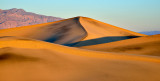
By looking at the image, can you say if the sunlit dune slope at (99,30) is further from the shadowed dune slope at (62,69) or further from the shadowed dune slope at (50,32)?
the shadowed dune slope at (62,69)

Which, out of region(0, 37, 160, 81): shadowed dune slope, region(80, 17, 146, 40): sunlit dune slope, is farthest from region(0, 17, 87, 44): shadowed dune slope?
region(0, 37, 160, 81): shadowed dune slope

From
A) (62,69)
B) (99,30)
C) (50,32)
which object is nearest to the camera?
(62,69)

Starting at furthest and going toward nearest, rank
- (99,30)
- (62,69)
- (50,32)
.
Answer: (50,32), (99,30), (62,69)

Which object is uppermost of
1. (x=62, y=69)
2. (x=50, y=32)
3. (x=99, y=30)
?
(x=62, y=69)

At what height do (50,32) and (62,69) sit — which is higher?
(62,69)

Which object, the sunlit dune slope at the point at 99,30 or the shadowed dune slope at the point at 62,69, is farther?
the sunlit dune slope at the point at 99,30

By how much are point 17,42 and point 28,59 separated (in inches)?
59.6

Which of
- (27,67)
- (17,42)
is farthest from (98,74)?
(17,42)

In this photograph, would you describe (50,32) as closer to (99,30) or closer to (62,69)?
(99,30)

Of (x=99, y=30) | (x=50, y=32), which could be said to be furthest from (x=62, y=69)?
(x=50, y=32)

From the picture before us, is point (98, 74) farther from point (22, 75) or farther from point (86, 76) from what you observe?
point (22, 75)

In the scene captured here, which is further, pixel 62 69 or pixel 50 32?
pixel 50 32

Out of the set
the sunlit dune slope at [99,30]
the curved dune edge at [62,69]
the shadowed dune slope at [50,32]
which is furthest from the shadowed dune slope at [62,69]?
the shadowed dune slope at [50,32]

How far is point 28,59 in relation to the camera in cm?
412
